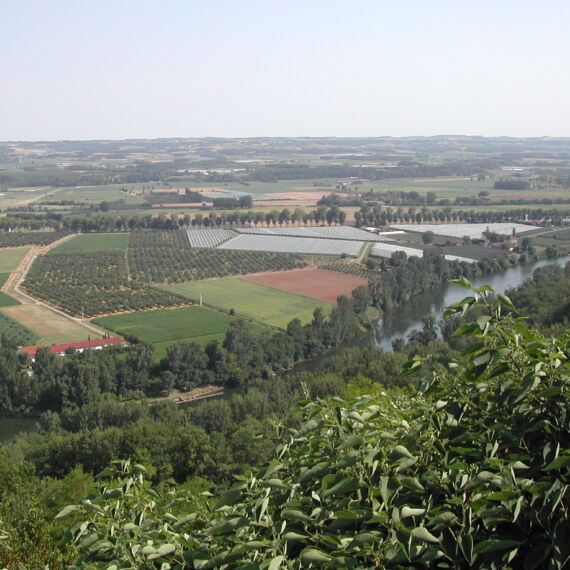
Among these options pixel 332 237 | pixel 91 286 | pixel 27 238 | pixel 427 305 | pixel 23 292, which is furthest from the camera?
pixel 332 237

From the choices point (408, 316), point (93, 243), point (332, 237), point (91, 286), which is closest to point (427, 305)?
point (408, 316)

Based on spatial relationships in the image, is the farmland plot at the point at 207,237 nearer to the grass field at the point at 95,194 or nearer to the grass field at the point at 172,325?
the grass field at the point at 172,325

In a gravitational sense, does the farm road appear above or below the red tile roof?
above

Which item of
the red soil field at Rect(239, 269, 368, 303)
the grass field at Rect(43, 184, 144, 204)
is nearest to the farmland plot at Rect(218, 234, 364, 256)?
the red soil field at Rect(239, 269, 368, 303)

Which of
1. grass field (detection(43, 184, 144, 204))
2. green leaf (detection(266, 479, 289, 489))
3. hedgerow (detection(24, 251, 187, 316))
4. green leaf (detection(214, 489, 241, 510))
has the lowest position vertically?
hedgerow (detection(24, 251, 187, 316))

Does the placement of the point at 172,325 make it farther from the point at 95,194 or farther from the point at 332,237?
the point at 95,194

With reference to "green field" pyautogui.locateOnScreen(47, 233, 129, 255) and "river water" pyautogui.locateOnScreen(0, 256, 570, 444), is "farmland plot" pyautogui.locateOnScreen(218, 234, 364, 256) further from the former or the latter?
"river water" pyautogui.locateOnScreen(0, 256, 570, 444)
